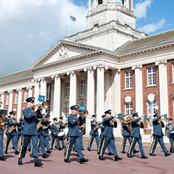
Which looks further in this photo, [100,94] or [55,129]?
[100,94]

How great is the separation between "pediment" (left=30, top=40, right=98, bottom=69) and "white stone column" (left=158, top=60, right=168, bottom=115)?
25.4 ft

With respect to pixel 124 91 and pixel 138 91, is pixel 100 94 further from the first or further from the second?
pixel 138 91

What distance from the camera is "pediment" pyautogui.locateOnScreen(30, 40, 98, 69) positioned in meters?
31.7

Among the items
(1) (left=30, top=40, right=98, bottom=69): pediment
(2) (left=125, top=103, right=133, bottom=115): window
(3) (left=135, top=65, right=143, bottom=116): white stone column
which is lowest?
(2) (left=125, top=103, right=133, bottom=115): window

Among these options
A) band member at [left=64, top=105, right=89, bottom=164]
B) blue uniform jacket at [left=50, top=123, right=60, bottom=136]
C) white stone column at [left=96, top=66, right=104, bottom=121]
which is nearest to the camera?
band member at [left=64, top=105, right=89, bottom=164]

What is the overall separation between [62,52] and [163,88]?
45.7 feet

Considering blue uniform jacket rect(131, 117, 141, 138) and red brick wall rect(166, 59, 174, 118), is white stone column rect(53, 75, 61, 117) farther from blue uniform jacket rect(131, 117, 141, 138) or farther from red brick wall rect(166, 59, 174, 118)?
blue uniform jacket rect(131, 117, 141, 138)

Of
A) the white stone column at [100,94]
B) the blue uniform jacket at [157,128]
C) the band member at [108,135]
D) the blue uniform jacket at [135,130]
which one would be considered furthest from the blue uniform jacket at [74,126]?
the white stone column at [100,94]

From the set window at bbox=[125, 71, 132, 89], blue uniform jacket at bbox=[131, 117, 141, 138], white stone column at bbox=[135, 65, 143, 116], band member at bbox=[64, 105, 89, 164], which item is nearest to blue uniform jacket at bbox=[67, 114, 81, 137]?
band member at bbox=[64, 105, 89, 164]

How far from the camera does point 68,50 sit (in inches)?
1325

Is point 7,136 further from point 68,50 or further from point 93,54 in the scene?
point 68,50

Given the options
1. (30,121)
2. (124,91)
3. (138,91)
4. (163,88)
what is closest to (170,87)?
(163,88)

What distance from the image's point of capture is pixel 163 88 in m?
27.2

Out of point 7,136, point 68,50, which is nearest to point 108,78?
point 68,50
